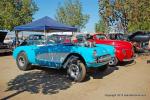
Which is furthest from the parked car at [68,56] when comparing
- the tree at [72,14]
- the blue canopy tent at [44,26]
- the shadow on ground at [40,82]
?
the tree at [72,14]

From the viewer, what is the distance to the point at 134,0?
18344 millimetres

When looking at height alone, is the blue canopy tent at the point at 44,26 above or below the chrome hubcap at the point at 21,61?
above

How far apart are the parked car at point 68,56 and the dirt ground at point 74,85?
1.49 ft

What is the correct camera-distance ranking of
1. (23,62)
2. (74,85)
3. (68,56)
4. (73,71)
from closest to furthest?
→ (74,85), (73,71), (68,56), (23,62)

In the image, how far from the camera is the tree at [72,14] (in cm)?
4380

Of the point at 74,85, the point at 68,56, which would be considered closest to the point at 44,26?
the point at 68,56

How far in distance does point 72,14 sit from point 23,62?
34.0m

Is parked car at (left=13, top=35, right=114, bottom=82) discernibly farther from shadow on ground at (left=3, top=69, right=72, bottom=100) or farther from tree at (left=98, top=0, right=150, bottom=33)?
tree at (left=98, top=0, right=150, bottom=33)

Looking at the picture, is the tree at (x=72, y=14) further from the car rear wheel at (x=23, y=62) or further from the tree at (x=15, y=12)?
the car rear wheel at (x=23, y=62)

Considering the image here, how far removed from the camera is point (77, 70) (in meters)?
8.74

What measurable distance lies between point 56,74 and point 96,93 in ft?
11.0

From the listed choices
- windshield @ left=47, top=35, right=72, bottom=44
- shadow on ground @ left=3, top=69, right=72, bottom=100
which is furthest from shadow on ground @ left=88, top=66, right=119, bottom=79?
windshield @ left=47, top=35, right=72, bottom=44

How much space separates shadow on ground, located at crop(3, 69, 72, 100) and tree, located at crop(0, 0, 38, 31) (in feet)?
57.4

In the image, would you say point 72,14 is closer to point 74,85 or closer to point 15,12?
point 15,12
